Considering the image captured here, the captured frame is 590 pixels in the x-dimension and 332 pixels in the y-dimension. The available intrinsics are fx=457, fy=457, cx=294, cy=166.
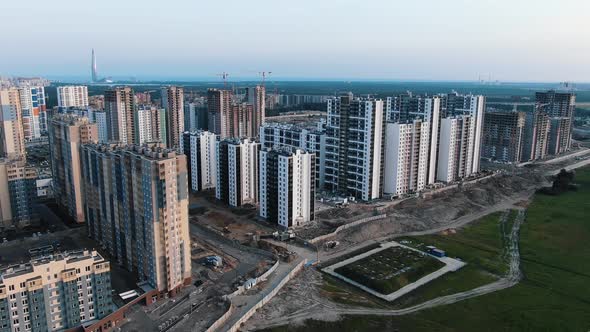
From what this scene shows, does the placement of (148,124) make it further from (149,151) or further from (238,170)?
(149,151)

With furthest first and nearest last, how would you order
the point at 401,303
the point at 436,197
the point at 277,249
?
the point at 436,197 < the point at 277,249 < the point at 401,303

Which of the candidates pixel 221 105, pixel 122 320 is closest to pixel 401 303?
pixel 122 320

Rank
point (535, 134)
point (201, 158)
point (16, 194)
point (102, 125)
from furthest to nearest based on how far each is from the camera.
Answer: point (102, 125), point (535, 134), point (201, 158), point (16, 194)

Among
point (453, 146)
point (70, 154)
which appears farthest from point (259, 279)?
point (453, 146)

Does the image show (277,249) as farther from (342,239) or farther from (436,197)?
(436,197)

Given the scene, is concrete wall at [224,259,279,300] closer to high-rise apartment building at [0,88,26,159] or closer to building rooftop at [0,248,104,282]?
building rooftop at [0,248,104,282]
